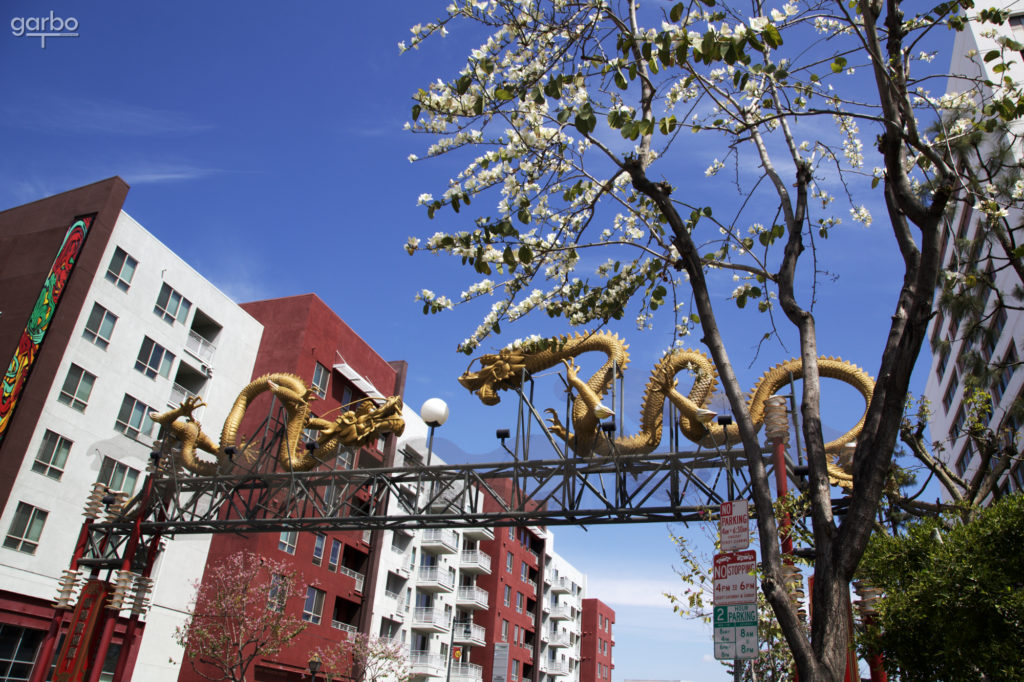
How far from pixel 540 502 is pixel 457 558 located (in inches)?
1335

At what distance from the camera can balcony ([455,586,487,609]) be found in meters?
44.8

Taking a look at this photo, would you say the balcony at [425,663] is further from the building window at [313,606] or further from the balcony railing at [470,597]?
the building window at [313,606]

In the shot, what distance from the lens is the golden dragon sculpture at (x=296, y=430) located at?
17344 millimetres

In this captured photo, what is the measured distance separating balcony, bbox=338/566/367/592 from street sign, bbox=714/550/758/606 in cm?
2935

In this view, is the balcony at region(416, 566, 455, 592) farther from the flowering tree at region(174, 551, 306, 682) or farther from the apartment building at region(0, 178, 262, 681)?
the apartment building at region(0, 178, 262, 681)

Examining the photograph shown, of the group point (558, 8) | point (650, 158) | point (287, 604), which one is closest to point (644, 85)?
point (650, 158)

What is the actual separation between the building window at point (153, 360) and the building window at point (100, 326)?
55.6 inches

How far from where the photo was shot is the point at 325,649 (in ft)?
101

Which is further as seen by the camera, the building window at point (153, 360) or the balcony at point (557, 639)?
the balcony at point (557, 639)

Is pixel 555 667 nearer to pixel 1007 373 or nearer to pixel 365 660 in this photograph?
pixel 365 660

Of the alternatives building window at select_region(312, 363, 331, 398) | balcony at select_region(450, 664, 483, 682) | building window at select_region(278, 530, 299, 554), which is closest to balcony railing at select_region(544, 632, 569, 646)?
balcony at select_region(450, 664, 483, 682)

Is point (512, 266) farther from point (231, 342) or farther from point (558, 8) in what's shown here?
point (231, 342)

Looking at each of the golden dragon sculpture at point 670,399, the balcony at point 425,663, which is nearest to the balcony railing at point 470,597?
the balcony at point 425,663

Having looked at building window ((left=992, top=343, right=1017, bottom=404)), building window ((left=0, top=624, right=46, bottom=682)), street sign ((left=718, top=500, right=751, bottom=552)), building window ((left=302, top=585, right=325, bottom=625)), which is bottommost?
building window ((left=0, top=624, right=46, bottom=682))
